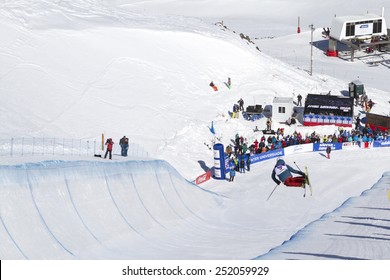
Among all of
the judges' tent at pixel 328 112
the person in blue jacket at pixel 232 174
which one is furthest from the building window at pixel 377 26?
the person in blue jacket at pixel 232 174

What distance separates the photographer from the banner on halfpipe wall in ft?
108

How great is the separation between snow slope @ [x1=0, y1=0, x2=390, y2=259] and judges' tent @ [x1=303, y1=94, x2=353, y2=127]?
0.58m

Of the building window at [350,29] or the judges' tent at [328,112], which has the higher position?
the building window at [350,29]

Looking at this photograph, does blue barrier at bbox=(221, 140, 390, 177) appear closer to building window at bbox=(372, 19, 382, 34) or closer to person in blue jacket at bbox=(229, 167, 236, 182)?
person in blue jacket at bbox=(229, 167, 236, 182)

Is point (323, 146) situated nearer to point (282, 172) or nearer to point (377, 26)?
point (282, 172)

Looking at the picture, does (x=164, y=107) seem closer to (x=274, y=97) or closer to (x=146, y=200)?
(x=274, y=97)

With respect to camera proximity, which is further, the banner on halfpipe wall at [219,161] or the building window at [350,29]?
the building window at [350,29]

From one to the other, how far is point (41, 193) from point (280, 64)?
3045 centimetres

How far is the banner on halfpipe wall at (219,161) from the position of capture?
32.8 meters

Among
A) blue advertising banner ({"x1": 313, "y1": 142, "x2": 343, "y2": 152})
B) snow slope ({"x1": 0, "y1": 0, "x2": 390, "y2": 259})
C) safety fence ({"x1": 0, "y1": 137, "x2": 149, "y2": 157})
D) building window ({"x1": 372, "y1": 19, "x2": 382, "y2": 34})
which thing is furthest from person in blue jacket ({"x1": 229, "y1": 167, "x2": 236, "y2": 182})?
building window ({"x1": 372, "y1": 19, "x2": 382, "y2": 34})

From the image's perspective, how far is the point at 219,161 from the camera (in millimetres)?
32969

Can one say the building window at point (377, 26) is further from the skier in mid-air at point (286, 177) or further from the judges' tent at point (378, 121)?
the skier in mid-air at point (286, 177)

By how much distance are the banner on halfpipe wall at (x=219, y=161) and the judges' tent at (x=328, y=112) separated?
833 centimetres

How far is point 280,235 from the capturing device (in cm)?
2525
